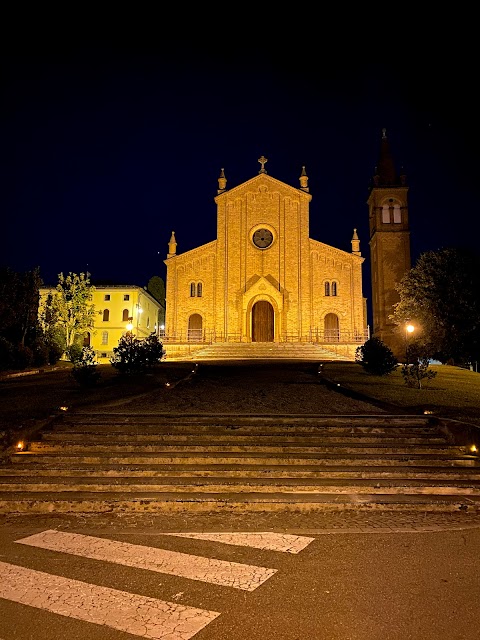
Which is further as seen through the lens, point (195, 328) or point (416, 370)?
point (195, 328)

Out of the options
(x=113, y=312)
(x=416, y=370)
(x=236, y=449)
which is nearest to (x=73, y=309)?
(x=113, y=312)

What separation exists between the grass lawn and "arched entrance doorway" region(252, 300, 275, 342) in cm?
1554

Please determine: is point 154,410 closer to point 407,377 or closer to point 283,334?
point 407,377

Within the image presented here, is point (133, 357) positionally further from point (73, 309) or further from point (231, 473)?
point (73, 309)

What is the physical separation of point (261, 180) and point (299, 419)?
33.7 m

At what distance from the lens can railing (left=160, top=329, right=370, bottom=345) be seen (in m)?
38.7

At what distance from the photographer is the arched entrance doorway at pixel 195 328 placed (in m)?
39.9

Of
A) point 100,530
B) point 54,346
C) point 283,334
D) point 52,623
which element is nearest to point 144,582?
point 52,623

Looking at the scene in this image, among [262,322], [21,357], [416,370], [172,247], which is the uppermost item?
[172,247]

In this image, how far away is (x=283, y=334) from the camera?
1534 inches

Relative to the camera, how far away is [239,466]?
8742mm

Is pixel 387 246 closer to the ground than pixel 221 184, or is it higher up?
closer to the ground

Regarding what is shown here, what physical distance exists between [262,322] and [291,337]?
2.96 m

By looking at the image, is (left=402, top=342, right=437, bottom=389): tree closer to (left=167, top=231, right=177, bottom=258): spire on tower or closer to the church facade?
the church facade
